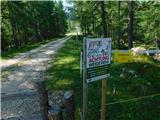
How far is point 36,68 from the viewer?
1850 centimetres

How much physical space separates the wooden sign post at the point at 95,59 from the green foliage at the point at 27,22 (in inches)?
1268

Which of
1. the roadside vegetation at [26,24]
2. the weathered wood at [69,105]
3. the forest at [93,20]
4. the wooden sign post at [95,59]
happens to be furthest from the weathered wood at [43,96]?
the roadside vegetation at [26,24]

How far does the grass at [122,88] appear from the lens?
992 centimetres

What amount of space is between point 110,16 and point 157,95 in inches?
1518

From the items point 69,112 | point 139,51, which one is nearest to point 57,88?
point 69,112

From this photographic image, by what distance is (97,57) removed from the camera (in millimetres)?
6504

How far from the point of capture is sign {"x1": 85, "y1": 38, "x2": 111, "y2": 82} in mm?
6270

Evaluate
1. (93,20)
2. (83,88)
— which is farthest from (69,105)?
(93,20)

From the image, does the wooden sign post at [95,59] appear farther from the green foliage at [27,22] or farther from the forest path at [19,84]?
the green foliage at [27,22]

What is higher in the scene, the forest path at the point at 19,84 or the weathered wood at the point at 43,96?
the weathered wood at the point at 43,96

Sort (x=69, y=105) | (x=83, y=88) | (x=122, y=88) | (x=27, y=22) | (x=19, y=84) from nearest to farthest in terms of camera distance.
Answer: (x=83, y=88) → (x=69, y=105) → (x=122, y=88) → (x=19, y=84) → (x=27, y=22)

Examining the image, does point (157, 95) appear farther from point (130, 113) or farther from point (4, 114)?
point (4, 114)

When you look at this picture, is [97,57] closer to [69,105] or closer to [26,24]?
[69,105]

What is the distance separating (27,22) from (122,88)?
143 ft
